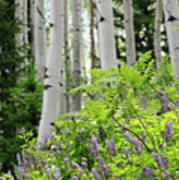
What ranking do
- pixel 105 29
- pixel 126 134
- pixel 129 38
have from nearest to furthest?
1. pixel 126 134
2. pixel 105 29
3. pixel 129 38

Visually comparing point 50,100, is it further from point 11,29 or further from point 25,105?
point 11,29

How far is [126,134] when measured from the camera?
1.71 meters

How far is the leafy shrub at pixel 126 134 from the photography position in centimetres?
156

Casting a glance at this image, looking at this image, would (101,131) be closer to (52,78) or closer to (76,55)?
(52,78)

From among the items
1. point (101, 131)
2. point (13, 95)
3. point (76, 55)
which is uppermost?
point (76, 55)

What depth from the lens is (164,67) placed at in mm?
1913

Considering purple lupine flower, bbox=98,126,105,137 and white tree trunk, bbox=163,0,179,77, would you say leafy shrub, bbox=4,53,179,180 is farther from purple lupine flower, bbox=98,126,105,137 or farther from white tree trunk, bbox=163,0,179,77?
white tree trunk, bbox=163,0,179,77

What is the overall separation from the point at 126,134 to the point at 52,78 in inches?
81.9

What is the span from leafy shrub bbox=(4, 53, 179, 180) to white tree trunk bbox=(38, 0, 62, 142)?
0.99 metres

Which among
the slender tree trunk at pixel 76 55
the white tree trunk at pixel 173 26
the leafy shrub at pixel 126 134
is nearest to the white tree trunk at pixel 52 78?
the leafy shrub at pixel 126 134

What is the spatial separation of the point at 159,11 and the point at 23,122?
444cm

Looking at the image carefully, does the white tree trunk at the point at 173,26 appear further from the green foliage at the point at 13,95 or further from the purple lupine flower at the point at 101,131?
the green foliage at the point at 13,95

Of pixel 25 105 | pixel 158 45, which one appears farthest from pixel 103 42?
pixel 158 45

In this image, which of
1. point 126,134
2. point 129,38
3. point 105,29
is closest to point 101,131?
point 126,134
